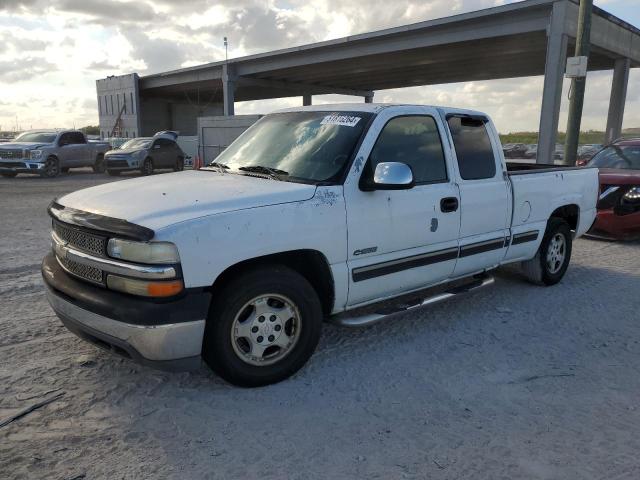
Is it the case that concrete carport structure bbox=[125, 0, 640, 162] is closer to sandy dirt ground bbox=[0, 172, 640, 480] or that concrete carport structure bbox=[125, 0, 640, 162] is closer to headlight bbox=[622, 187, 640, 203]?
headlight bbox=[622, 187, 640, 203]

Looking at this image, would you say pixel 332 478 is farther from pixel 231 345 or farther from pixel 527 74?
pixel 527 74

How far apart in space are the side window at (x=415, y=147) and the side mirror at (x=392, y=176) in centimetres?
22

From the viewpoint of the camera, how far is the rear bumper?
25.9ft

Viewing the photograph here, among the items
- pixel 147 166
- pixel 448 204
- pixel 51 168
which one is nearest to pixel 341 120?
pixel 448 204

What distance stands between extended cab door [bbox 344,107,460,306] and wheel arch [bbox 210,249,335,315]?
180mm

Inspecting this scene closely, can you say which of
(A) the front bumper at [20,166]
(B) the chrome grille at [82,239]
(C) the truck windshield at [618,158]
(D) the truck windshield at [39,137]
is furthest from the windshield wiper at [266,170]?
(D) the truck windshield at [39,137]

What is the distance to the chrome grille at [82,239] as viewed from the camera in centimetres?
313

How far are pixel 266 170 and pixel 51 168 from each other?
18.2m

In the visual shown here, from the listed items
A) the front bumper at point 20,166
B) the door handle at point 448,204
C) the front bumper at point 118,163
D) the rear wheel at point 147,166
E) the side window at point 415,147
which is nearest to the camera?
the side window at point 415,147

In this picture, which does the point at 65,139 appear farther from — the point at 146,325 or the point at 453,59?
the point at 146,325

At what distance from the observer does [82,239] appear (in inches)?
129

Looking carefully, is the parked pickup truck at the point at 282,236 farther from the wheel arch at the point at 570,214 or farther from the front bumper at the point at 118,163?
the front bumper at the point at 118,163

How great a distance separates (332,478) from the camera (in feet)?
8.45

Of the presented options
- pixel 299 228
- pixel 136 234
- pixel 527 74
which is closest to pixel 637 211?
pixel 299 228
